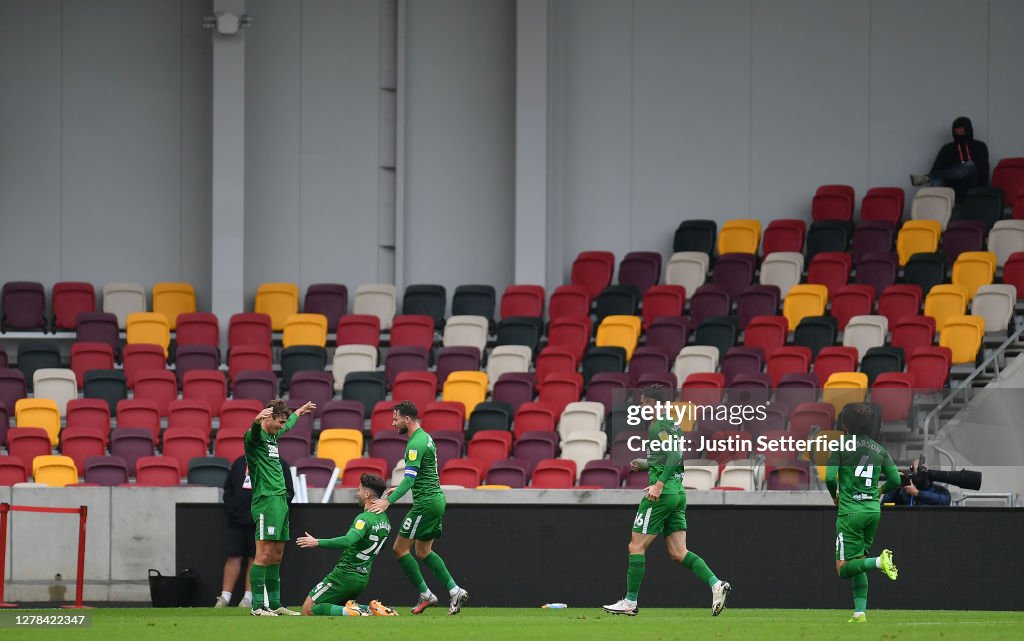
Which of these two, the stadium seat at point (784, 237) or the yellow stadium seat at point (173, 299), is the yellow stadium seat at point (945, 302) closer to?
the stadium seat at point (784, 237)

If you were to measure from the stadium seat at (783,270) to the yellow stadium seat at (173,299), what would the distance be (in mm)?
8680

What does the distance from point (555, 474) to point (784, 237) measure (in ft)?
25.1

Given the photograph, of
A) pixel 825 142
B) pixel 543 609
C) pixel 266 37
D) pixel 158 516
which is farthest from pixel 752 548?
pixel 266 37

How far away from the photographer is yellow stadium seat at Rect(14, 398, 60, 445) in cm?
1969

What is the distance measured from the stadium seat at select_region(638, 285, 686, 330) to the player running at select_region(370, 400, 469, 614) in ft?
33.4

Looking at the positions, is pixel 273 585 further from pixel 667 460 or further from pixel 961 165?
pixel 961 165

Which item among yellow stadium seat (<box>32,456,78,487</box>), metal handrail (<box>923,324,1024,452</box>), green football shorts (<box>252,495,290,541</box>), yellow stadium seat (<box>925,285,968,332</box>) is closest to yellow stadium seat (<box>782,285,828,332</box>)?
yellow stadium seat (<box>925,285,968,332</box>)

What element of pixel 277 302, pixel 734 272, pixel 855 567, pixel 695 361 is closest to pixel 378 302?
pixel 277 302

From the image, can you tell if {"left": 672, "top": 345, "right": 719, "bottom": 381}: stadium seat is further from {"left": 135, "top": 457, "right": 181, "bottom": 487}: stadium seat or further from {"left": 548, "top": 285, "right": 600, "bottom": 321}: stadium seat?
{"left": 135, "top": 457, "right": 181, "bottom": 487}: stadium seat

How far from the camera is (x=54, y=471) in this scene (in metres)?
17.8

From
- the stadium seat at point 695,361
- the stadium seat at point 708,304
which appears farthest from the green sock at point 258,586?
the stadium seat at point 708,304

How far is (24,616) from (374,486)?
2.80 m

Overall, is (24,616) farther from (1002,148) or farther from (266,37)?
(1002,148)

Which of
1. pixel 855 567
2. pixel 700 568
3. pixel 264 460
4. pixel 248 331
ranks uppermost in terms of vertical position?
pixel 248 331
